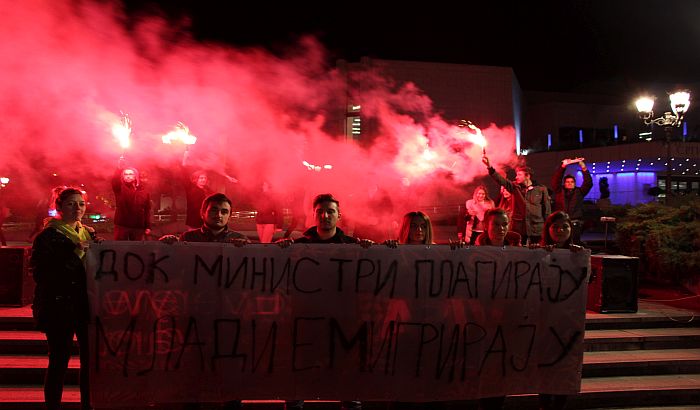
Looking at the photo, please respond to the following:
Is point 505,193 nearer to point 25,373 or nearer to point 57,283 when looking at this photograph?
point 57,283

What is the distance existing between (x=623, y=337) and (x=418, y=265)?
3.26 metres

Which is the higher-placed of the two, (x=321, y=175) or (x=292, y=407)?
(x=321, y=175)

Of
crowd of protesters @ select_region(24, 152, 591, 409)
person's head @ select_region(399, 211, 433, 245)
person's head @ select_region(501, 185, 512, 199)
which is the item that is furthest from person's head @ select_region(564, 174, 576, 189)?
person's head @ select_region(399, 211, 433, 245)

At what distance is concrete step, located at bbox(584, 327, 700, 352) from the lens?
5.29 metres

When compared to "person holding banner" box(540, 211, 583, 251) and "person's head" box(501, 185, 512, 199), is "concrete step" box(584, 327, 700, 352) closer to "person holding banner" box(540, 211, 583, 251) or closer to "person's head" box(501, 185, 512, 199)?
"person holding banner" box(540, 211, 583, 251)

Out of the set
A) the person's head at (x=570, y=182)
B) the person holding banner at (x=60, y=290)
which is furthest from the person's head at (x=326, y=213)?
the person's head at (x=570, y=182)

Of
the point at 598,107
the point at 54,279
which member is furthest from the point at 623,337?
the point at 598,107

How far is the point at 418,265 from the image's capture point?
3777 mm

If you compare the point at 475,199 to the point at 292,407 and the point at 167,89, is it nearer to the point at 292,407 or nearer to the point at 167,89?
the point at 292,407

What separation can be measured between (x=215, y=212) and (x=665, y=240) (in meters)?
8.24

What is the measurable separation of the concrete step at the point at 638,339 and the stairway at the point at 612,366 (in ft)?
0.03

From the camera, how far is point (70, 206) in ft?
11.6

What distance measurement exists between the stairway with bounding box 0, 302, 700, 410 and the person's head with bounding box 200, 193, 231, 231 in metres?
1.63

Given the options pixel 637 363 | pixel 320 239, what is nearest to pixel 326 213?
pixel 320 239
